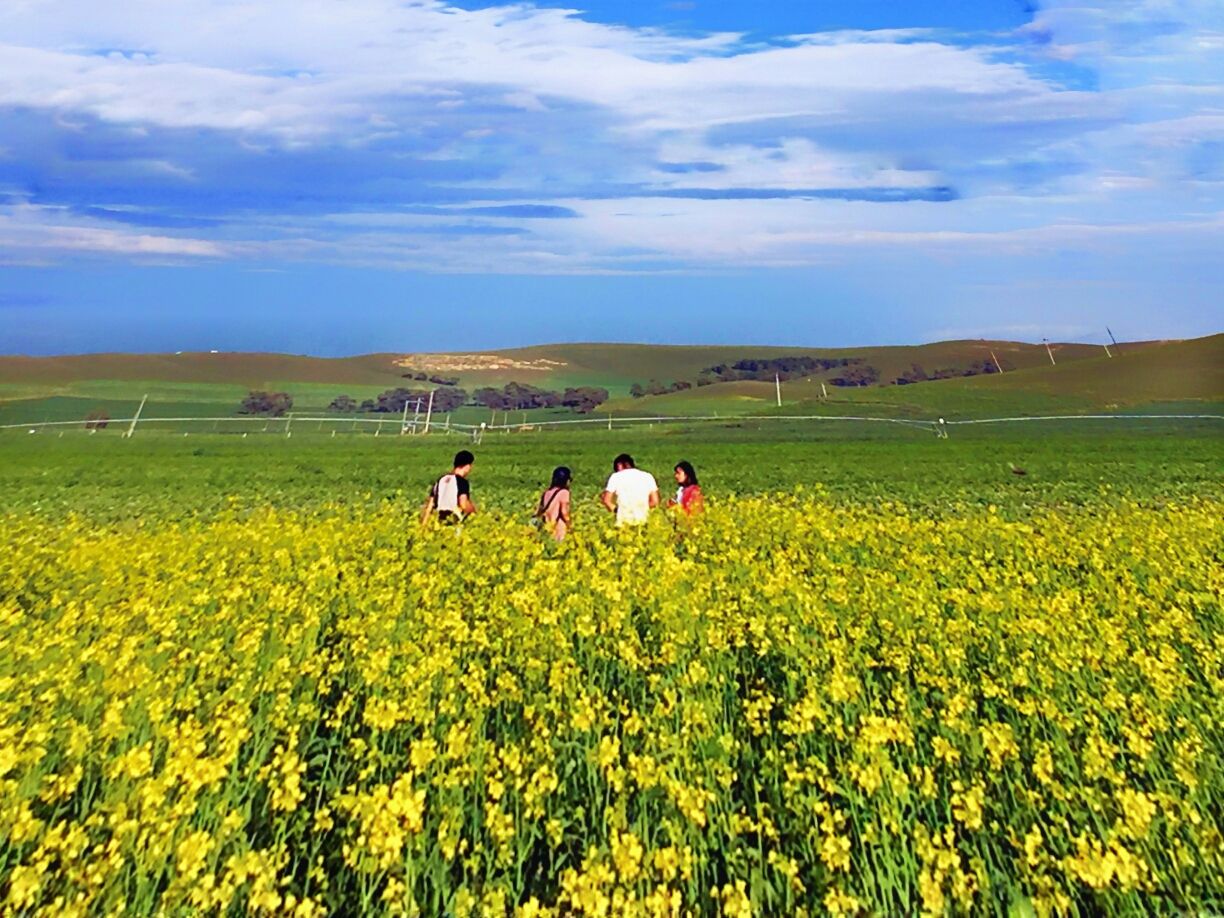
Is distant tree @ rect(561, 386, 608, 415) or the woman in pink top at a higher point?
the woman in pink top

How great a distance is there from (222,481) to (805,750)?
3485 cm

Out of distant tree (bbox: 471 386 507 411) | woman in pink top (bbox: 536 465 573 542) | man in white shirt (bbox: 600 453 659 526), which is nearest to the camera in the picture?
woman in pink top (bbox: 536 465 573 542)

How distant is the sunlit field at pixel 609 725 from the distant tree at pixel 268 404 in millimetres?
113277

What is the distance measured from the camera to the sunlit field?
4574 millimetres

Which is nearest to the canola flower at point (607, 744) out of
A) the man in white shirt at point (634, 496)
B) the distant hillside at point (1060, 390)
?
the man in white shirt at point (634, 496)

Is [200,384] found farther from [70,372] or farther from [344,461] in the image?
[344,461]

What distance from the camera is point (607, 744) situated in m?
5.11

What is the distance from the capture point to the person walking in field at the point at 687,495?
13180 millimetres

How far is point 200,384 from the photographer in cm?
Answer: 13362

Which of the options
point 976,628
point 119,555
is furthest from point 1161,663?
point 119,555

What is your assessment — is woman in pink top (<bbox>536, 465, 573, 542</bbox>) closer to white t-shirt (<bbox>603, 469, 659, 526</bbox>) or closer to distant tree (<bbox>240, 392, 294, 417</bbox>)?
white t-shirt (<bbox>603, 469, 659, 526</bbox>)

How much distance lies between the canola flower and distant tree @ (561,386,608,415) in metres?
116

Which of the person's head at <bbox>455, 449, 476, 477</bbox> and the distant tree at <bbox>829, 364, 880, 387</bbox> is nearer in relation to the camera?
the person's head at <bbox>455, 449, 476, 477</bbox>

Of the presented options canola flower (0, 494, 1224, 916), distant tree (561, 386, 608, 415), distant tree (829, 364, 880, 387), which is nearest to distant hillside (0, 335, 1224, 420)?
distant tree (829, 364, 880, 387)
